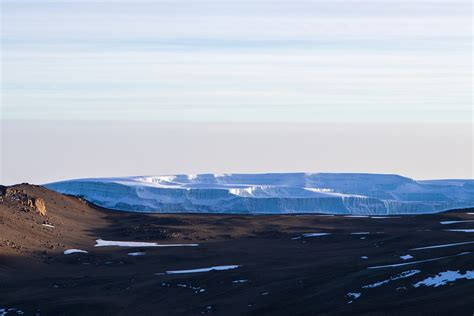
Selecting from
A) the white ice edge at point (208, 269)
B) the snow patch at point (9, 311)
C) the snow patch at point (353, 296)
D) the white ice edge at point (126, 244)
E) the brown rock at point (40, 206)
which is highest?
the brown rock at point (40, 206)

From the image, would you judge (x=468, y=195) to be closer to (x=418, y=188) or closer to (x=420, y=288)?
(x=418, y=188)

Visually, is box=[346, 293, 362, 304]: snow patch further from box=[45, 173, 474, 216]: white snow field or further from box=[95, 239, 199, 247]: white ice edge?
box=[45, 173, 474, 216]: white snow field

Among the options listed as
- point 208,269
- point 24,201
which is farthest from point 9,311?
point 24,201

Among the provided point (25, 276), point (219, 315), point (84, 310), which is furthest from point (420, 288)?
point (25, 276)

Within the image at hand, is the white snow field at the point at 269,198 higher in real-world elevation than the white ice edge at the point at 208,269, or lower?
higher

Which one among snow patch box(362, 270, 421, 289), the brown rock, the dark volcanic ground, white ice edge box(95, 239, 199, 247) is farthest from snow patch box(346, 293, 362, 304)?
the brown rock

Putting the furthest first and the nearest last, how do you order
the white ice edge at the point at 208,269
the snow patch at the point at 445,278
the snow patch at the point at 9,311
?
the white ice edge at the point at 208,269 < the snow patch at the point at 9,311 < the snow patch at the point at 445,278

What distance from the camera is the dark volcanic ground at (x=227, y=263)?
50031 mm

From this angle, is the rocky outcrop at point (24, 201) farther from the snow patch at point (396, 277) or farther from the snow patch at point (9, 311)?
the snow patch at point (396, 277)

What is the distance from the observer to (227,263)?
2894 inches

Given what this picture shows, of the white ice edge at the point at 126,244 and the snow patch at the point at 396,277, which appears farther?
the white ice edge at the point at 126,244

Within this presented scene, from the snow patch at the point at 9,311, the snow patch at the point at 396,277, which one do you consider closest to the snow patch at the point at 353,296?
the snow patch at the point at 396,277

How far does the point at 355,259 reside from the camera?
68.1 meters

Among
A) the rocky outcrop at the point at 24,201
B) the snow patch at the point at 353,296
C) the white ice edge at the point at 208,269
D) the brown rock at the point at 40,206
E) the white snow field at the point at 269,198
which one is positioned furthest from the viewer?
the white snow field at the point at 269,198
